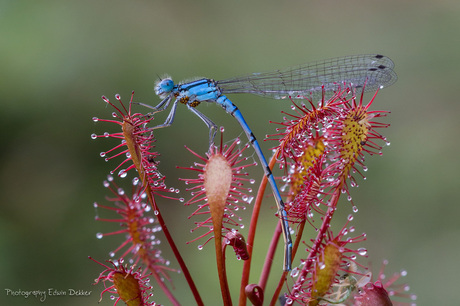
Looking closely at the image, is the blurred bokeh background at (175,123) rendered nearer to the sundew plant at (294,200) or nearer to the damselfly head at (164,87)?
the damselfly head at (164,87)

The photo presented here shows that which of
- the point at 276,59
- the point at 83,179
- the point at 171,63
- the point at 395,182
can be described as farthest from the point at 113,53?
the point at 395,182

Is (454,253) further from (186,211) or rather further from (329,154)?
(329,154)

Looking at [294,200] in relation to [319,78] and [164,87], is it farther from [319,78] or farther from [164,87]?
[319,78]

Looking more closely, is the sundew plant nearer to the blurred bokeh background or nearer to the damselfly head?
the damselfly head

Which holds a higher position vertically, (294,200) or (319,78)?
(319,78)

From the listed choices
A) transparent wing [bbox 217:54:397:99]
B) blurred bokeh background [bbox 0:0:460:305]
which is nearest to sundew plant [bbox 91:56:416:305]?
transparent wing [bbox 217:54:397:99]

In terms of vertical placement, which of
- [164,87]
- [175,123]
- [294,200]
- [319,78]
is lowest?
[294,200]

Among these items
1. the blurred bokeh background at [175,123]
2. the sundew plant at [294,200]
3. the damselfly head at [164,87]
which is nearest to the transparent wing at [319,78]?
the damselfly head at [164,87]

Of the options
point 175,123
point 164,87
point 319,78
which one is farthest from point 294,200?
point 175,123
